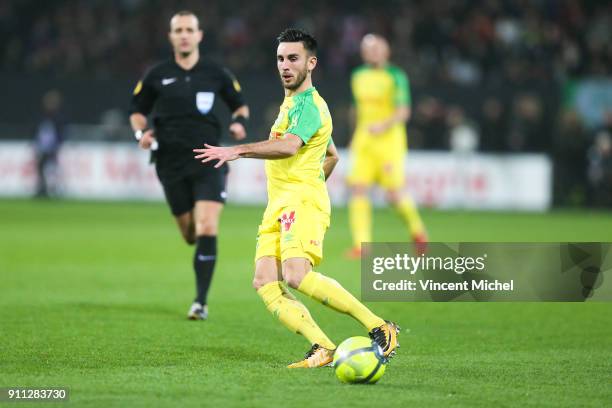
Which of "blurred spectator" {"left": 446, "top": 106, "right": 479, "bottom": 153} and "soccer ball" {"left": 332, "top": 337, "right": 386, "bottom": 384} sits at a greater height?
"blurred spectator" {"left": 446, "top": 106, "right": 479, "bottom": 153}

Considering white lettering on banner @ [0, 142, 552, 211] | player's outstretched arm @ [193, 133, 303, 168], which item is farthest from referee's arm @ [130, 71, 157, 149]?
white lettering on banner @ [0, 142, 552, 211]

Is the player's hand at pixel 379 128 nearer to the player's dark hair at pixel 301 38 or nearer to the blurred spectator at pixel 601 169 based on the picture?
the player's dark hair at pixel 301 38

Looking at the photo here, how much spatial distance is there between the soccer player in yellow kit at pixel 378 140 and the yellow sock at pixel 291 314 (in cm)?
732

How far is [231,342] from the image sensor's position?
8.20 m

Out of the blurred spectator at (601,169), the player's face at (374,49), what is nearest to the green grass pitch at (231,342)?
the player's face at (374,49)

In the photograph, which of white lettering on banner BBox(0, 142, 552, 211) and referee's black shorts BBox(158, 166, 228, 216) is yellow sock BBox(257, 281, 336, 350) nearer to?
referee's black shorts BBox(158, 166, 228, 216)

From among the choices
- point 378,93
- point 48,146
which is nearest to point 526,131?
point 378,93

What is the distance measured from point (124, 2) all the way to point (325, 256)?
16762 mm

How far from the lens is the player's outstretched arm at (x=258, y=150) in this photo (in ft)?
21.4

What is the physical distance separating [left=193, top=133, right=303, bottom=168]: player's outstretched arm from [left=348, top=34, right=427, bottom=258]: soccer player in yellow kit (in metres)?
7.75

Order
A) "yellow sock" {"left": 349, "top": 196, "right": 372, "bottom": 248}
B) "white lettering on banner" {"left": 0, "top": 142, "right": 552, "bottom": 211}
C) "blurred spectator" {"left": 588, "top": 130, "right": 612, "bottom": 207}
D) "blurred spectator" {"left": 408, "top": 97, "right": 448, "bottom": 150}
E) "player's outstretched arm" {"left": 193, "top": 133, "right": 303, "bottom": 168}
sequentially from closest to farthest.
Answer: "player's outstretched arm" {"left": 193, "top": 133, "right": 303, "bottom": 168} → "yellow sock" {"left": 349, "top": 196, "right": 372, "bottom": 248} → "blurred spectator" {"left": 588, "top": 130, "right": 612, "bottom": 207} → "white lettering on banner" {"left": 0, "top": 142, "right": 552, "bottom": 211} → "blurred spectator" {"left": 408, "top": 97, "right": 448, "bottom": 150}

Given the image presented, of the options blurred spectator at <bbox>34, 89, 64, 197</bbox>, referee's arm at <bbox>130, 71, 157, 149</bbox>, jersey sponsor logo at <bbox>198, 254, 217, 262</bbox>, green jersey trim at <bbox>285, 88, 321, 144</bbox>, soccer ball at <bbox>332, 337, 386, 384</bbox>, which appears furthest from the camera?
blurred spectator at <bbox>34, 89, 64, 197</bbox>

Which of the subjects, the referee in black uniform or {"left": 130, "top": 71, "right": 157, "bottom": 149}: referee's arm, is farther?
{"left": 130, "top": 71, "right": 157, "bottom": 149}: referee's arm

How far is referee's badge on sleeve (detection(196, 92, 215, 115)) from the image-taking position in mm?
9961
